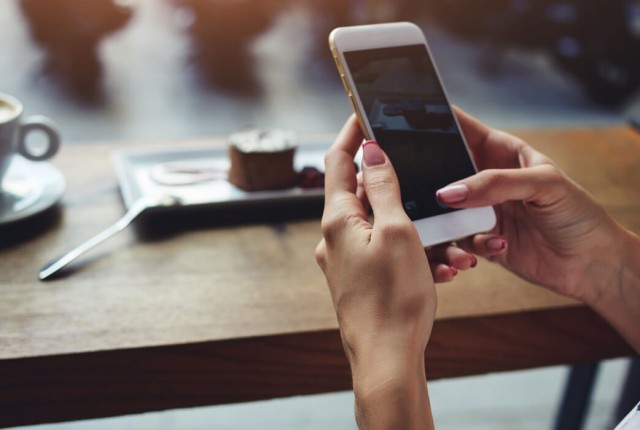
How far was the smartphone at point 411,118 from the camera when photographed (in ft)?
2.14

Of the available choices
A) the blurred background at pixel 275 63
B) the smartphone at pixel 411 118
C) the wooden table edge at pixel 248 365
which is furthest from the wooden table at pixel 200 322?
the blurred background at pixel 275 63

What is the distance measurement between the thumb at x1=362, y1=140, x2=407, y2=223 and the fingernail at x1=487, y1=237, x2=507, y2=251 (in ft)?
0.54

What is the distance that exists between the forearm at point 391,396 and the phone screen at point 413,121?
19cm

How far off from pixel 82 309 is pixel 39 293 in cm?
6

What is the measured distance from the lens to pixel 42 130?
84 centimetres

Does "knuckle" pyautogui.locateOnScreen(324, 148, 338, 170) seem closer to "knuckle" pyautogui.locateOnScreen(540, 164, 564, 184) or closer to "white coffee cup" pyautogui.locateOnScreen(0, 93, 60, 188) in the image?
"knuckle" pyautogui.locateOnScreen(540, 164, 564, 184)

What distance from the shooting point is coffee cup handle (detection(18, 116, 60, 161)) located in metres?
0.82

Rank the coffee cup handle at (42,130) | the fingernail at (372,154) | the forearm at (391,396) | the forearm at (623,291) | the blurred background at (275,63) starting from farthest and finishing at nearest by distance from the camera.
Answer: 1. the blurred background at (275,63)
2. the coffee cup handle at (42,130)
3. the forearm at (623,291)
4. the fingernail at (372,154)
5. the forearm at (391,396)

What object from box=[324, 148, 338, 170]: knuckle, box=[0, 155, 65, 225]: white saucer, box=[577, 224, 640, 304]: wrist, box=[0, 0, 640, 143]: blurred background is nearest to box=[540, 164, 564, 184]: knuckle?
box=[577, 224, 640, 304]: wrist

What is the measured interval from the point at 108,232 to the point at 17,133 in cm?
18

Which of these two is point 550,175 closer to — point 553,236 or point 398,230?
point 553,236

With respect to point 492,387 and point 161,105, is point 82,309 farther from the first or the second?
point 161,105

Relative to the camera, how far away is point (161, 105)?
2.59 m

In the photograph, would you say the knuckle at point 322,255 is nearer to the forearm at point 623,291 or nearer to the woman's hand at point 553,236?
the woman's hand at point 553,236
